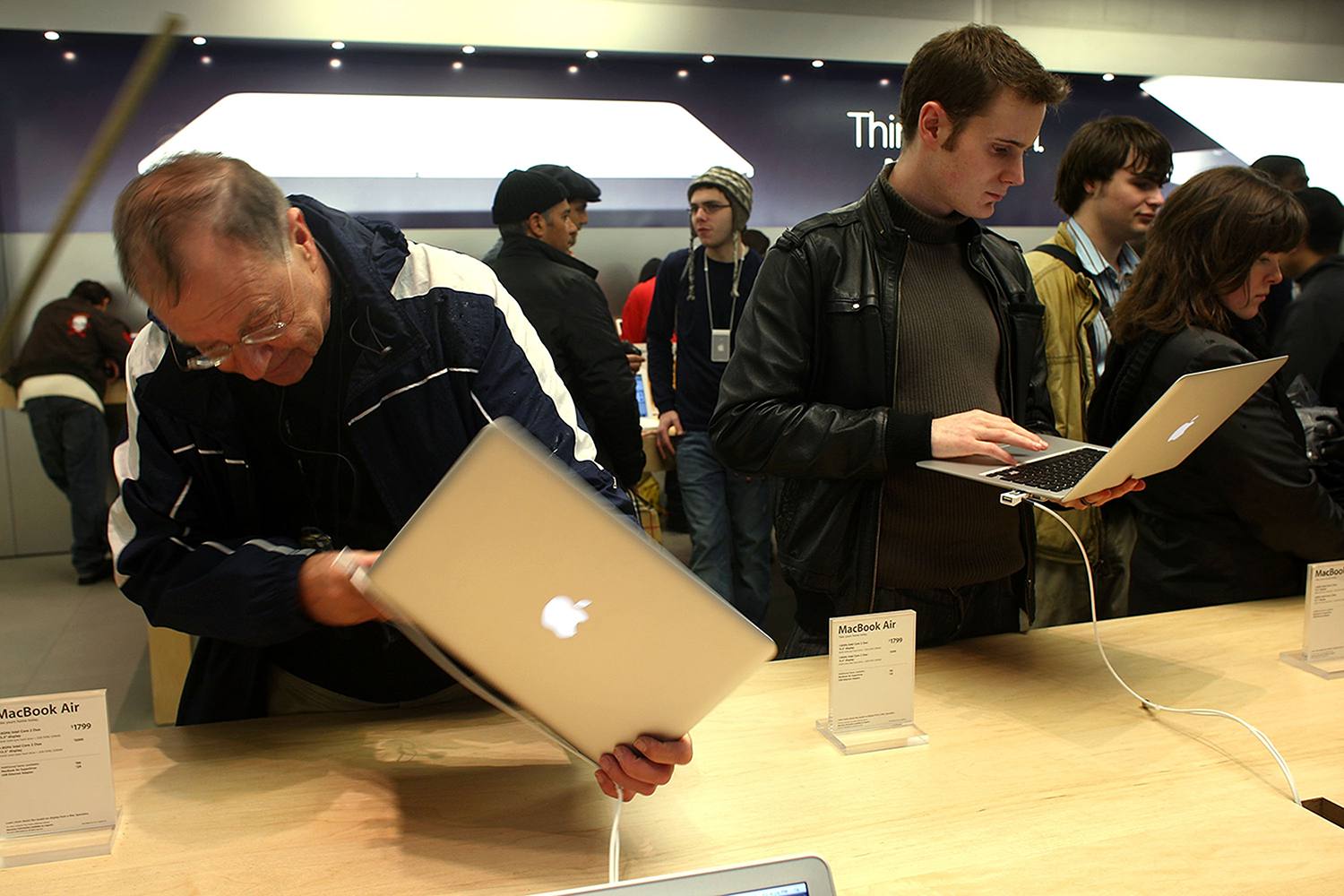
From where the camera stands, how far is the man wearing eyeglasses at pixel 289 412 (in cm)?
112

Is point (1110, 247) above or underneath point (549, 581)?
above

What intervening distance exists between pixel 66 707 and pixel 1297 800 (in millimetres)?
1309

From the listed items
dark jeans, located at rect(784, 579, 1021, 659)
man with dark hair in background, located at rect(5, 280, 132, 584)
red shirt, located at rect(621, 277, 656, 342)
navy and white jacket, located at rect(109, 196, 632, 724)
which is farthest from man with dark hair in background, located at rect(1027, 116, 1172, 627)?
man with dark hair in background, located at rect(5, 280, 132, 584)

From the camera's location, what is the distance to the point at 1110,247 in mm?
2559

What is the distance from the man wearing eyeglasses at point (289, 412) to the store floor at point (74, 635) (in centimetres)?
206

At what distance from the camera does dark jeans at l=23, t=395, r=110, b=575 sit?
191 inches

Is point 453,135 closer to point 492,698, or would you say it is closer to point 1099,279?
point 1099,279

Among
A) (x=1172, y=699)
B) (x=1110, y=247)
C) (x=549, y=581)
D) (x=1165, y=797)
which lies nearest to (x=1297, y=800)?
(x=1165, y=797)

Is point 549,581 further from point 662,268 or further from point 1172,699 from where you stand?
point 662,268

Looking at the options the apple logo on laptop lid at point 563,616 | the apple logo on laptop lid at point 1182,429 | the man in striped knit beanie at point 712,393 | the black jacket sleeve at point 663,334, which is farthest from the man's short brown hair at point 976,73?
the black jacket sleeve at point 663,334

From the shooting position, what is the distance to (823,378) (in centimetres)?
171

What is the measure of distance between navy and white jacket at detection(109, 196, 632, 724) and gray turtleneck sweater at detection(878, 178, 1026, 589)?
1.89 ft

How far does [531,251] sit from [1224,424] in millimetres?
1894

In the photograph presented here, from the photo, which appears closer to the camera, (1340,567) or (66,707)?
(66,707)
